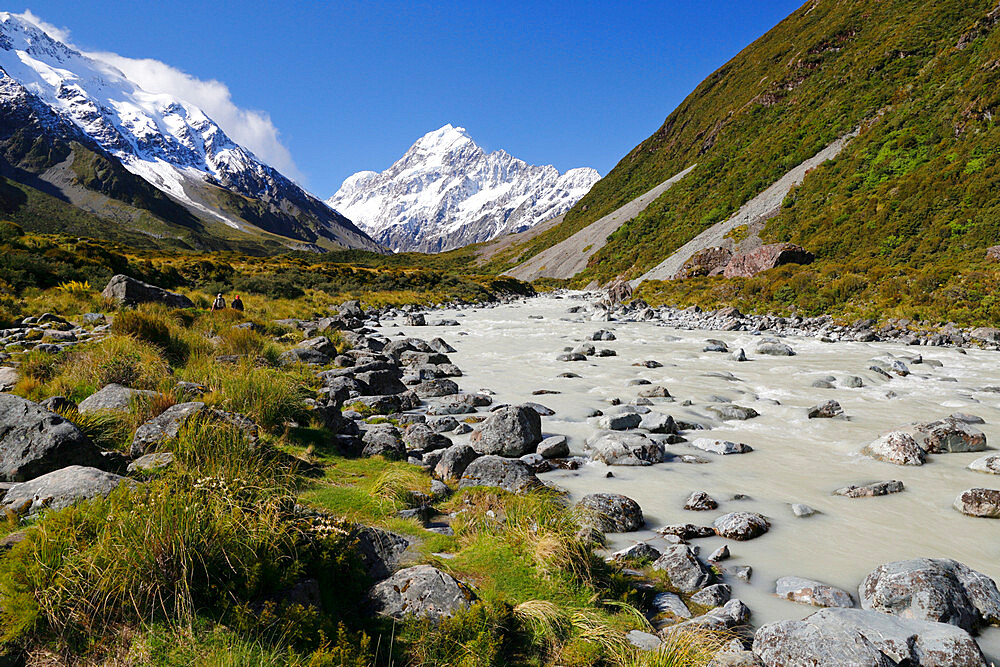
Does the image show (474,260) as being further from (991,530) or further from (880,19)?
(991,530)

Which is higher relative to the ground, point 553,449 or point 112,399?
point 112,399

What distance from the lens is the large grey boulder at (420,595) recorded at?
11.9 feet

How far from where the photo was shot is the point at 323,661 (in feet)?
9.50

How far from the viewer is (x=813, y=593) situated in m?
4.53

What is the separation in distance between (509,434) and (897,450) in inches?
271

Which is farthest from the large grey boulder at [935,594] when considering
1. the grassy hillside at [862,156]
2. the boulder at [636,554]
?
the grassy hillside at [862,156]

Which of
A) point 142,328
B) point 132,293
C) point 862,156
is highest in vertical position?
point 862,156

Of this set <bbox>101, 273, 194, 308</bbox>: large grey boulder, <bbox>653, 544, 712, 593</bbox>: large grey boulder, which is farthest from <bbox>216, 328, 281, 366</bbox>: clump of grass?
<bbox>653, 544, 712, 593</bbox>: large grey boulder

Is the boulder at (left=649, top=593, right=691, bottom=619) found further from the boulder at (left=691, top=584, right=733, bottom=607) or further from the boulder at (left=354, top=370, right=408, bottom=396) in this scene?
the boulder at (left=354, top=370, right=408, bottom=396)

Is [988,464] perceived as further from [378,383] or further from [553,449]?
[378,383]

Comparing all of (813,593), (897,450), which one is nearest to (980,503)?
(897,450)

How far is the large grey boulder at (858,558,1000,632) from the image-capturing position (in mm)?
4066

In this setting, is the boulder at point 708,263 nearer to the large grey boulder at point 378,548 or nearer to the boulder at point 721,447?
Answer: the boulder at point 721,447

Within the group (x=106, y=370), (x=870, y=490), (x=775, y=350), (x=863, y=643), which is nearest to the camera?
(x=863, y=643)
